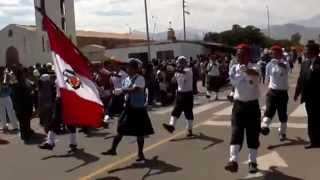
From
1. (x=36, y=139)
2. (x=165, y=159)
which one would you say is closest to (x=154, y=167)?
(x=165, y=159)

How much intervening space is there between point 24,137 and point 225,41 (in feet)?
265

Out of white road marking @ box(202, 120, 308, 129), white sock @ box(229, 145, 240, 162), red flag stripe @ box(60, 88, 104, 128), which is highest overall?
red flag stripe @ box(60, 88, 104, 128)

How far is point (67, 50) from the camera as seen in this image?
10602 millimetres

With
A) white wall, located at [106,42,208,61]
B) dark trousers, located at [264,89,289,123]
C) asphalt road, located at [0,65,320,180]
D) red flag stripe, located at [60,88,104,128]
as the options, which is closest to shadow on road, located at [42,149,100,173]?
asphalt road, located at [0,65,320,180]

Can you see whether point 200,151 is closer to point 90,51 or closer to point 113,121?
point 113,121

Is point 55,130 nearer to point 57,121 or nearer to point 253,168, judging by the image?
point 57,121

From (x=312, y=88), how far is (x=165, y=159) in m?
2.99

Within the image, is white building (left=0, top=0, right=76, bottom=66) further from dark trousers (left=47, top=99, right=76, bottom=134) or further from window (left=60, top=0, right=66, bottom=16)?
dark trousers (left=47, top=99, right=76, bottom=134)

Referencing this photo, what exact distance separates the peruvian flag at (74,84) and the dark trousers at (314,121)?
396cm

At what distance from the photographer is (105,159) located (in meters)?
11.7

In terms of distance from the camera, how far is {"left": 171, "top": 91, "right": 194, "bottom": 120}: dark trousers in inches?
561

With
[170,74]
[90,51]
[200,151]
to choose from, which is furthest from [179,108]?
[90,51]

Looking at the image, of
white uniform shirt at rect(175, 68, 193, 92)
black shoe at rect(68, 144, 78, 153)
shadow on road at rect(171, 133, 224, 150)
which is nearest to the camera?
black shoe at rect(68, 144, 78, 153)

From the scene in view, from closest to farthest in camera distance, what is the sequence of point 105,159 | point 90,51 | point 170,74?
point 105,159 → point 170,74 → point 90,51
